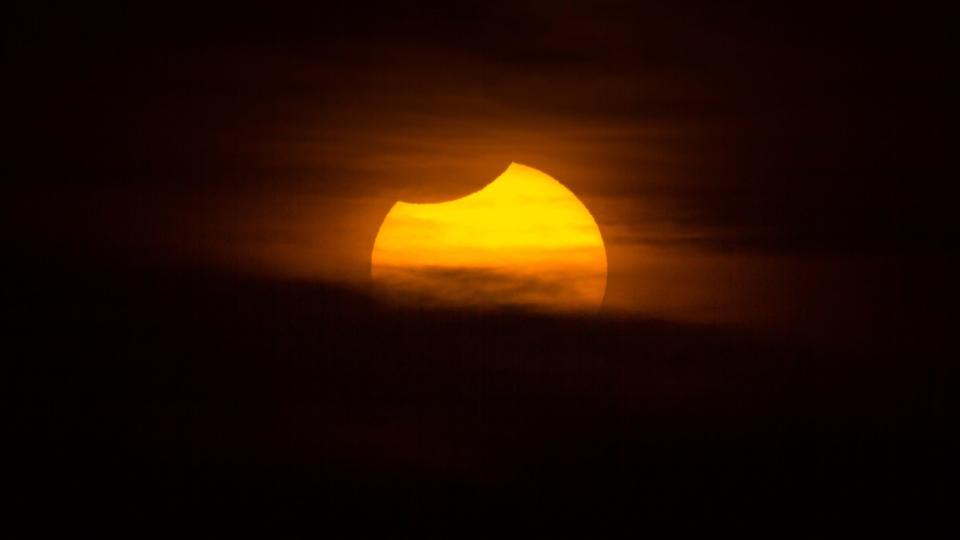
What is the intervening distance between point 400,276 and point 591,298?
0.46 m

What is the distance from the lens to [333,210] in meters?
3.82

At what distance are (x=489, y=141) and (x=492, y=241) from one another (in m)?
0.24

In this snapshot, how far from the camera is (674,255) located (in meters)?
3.79

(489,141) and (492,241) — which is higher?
(489,141)

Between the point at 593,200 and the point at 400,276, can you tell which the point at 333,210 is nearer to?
the point at 400,276

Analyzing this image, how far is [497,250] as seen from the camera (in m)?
3.84

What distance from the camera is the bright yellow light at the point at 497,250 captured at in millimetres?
3799

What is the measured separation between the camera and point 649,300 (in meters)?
3.79

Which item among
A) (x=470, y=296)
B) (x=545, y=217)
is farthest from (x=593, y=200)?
(x=470, y=296)

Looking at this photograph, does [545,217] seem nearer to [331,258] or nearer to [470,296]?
[470,296]

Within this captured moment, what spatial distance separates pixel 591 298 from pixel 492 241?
Answer: 0.28 metres

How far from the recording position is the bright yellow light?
3.80m

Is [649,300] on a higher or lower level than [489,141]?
lower

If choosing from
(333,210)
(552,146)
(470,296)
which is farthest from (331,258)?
(552,146)
